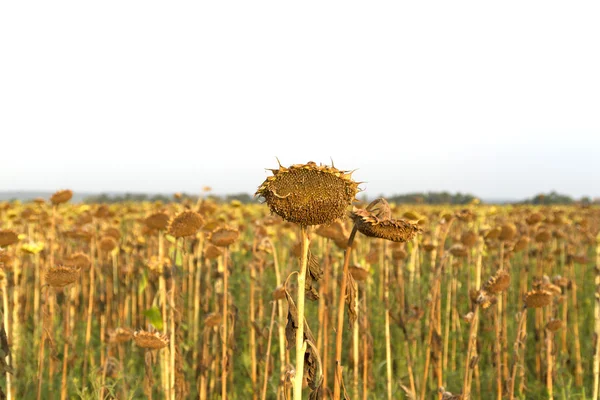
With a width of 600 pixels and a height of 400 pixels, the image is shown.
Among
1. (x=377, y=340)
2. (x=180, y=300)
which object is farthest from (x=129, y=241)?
(x=180, y=300)

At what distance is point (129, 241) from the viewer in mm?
7824

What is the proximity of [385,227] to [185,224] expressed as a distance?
1827 millimetres

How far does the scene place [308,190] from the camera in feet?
5.35

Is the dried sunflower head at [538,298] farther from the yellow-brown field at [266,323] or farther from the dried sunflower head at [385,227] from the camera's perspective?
the dried sunflower head at [385,227]

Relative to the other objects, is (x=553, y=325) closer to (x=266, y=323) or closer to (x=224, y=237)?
(x=224, y=237)

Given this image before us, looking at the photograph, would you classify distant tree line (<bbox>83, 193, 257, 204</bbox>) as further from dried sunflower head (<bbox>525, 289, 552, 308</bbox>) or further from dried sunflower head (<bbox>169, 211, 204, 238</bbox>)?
dried sunflower head (<bbox>525, 289, 552, 308</bbox>)

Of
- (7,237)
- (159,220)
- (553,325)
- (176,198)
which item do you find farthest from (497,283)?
(176,198)

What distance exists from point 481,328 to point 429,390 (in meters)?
1.92

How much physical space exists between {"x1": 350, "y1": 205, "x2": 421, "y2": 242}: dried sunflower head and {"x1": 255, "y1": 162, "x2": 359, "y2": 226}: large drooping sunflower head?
Answer: 140 mm

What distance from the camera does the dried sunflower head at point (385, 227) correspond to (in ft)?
5.70

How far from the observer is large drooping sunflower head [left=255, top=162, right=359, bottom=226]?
5.33 ft

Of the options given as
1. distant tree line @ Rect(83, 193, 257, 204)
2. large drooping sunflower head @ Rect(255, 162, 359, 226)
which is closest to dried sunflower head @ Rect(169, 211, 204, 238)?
large drooping sunflower head @ Rect(255, 162, 359, 226)

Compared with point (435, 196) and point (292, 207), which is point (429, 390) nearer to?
point (292, 207)

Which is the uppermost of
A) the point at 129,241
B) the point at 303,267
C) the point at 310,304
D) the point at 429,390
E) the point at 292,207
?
the point at 292,207
